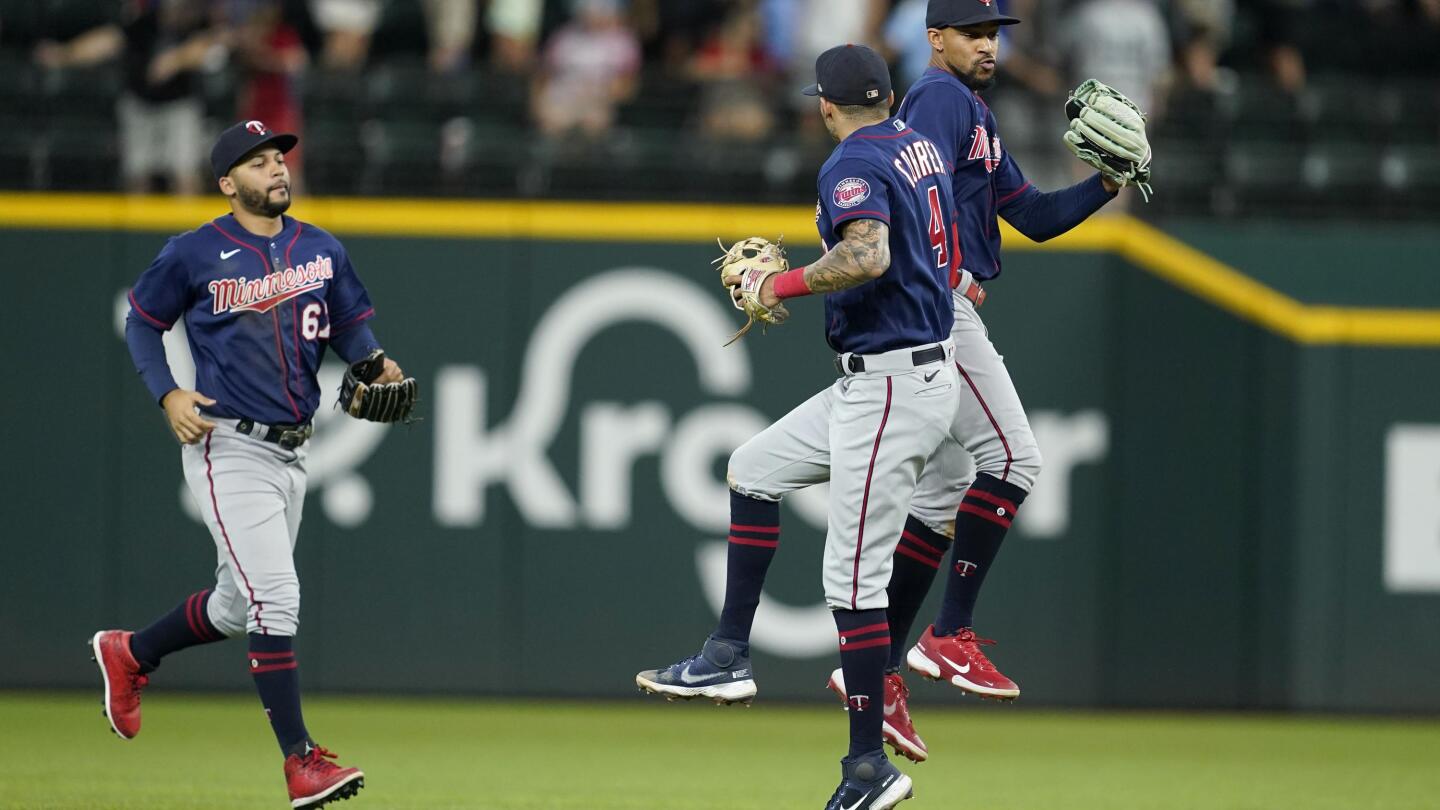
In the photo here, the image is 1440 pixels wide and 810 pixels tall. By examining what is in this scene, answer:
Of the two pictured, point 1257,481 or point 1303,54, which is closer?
point 1257,481

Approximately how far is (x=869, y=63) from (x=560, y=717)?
473 centimetres

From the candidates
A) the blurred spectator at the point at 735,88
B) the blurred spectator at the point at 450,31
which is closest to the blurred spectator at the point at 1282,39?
the blurred spectator at the point at 735,88

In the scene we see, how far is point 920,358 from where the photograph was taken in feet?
19.2

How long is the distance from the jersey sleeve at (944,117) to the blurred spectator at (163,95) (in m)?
5.48

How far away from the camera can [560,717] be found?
9.51m

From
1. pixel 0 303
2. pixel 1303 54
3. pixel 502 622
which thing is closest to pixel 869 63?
pixel 502 622

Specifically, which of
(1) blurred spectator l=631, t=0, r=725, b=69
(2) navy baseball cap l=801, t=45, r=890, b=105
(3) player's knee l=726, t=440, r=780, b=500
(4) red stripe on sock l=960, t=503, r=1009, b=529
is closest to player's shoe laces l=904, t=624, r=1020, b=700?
(4) red stripe on sock l=960, t=503, r=1009, b=529

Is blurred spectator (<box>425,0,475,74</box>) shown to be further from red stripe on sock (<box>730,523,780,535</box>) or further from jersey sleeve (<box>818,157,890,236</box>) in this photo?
jersey sleeve (<box>818,157,890,236</box>)

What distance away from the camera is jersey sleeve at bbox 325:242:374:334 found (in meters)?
6.62

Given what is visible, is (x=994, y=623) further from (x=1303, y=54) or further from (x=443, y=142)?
(x=1303, y=54)

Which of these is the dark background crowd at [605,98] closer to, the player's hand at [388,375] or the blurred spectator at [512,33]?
the blurred spectator at [512,33]

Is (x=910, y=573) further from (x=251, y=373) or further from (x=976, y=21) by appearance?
(x=251, y=373)

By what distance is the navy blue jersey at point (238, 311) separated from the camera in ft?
20.8

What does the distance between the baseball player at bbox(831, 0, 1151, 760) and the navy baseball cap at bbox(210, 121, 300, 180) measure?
6.90 feet
